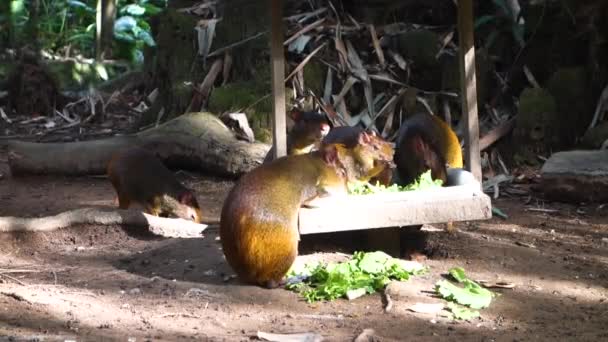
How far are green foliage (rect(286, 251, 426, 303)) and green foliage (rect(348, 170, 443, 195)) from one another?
0.53m

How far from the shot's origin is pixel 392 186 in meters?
7.44

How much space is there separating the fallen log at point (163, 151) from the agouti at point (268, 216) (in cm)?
397

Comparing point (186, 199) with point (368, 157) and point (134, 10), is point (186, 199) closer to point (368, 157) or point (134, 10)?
point (368, 157)

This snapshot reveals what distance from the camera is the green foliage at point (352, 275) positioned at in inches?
246

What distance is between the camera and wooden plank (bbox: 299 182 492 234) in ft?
21.4

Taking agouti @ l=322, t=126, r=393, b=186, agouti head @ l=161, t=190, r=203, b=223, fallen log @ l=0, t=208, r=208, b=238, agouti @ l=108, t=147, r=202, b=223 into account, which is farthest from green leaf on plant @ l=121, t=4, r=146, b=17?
agouti @ l=322, t=126, r=393, b=186

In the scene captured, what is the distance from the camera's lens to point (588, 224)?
8.95 meters

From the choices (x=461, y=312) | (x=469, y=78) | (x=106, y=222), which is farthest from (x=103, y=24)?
(x=461, y=312)

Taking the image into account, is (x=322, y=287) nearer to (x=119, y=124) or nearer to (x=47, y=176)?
(x=47, y=176)

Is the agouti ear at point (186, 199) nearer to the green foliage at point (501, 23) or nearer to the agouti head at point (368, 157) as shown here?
the agouti head at point (368, 157)

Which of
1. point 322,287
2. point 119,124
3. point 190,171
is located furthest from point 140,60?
point 322,287

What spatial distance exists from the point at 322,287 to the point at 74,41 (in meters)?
14.0

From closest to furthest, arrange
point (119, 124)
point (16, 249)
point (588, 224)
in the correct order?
point (16, 249), point (588, 224), point (119, 124)

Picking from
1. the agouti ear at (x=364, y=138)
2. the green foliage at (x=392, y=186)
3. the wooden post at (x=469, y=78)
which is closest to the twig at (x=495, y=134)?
the wooden post at (x=469, y=78)
